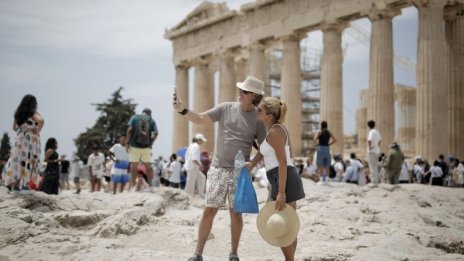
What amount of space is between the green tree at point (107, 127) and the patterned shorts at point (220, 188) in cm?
4073

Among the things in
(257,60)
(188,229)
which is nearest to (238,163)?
(188,229)

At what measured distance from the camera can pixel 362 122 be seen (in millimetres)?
37000

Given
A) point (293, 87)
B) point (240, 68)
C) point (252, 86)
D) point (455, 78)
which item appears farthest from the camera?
point (240, 68)

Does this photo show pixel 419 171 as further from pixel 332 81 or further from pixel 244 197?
pixel 244 197

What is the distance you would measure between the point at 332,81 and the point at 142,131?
1601 centimetres

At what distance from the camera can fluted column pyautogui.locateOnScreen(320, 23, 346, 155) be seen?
25.8m

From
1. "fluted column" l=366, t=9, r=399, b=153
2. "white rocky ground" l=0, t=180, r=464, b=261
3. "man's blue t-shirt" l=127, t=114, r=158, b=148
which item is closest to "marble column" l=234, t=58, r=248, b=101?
"fluted column" l=366, t=9, r=399, b=153

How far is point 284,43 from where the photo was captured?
93.8 ft

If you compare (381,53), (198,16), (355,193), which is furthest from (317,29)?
(355,193)

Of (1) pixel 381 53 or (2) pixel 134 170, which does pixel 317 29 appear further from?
(2) pixel 134 170

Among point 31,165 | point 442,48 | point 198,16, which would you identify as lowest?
point 31,165

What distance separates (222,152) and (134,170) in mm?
6944

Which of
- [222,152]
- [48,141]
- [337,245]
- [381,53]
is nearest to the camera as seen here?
[222,152]

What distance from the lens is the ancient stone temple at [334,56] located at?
71.7ft
